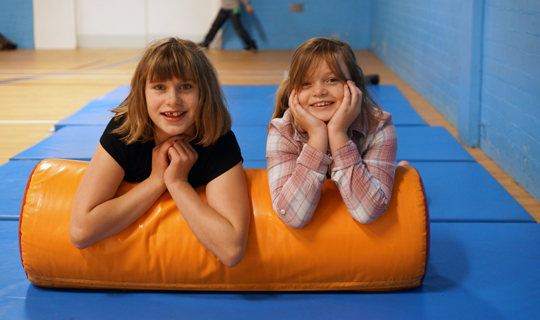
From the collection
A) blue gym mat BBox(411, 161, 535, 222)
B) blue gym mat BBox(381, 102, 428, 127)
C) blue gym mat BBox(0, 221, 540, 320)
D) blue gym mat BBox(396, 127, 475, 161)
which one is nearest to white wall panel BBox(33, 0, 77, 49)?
blue gym mat BBox(381, 102, 428, 127)

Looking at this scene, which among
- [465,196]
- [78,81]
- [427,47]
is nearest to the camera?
[465,196]

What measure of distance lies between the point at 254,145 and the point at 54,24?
25.3ft

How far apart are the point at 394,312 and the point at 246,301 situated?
462 mm

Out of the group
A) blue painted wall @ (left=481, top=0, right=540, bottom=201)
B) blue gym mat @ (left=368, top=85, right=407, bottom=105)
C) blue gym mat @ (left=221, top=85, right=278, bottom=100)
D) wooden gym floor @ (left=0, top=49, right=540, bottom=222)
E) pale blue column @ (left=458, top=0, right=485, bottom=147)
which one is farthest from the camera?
blue gym mat @ (left=221, top=85, right=278, bottom=100)

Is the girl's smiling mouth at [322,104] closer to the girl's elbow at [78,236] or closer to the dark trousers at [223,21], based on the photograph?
the girl's elbow at [78,236]

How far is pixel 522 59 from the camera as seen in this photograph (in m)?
2.89

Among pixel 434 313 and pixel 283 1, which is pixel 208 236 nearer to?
pixel 434 313

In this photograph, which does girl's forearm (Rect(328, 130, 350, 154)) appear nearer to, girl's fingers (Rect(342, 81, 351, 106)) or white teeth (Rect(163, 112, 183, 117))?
girl's fingers (Rect(342, 81, 351, 106))

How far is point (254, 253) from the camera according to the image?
1.66m

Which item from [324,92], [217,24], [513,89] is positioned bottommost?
[513,89]

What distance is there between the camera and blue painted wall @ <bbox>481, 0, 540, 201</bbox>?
273cm

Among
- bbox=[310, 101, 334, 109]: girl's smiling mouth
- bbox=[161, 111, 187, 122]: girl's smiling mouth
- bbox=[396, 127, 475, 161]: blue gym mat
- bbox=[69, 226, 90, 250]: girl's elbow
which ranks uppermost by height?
bbox=[310, 101, 334, 109]: girl's smiling mouth

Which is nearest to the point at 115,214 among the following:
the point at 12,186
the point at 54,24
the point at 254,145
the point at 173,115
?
the point at 173,115

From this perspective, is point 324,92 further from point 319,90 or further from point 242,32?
point 242,32
